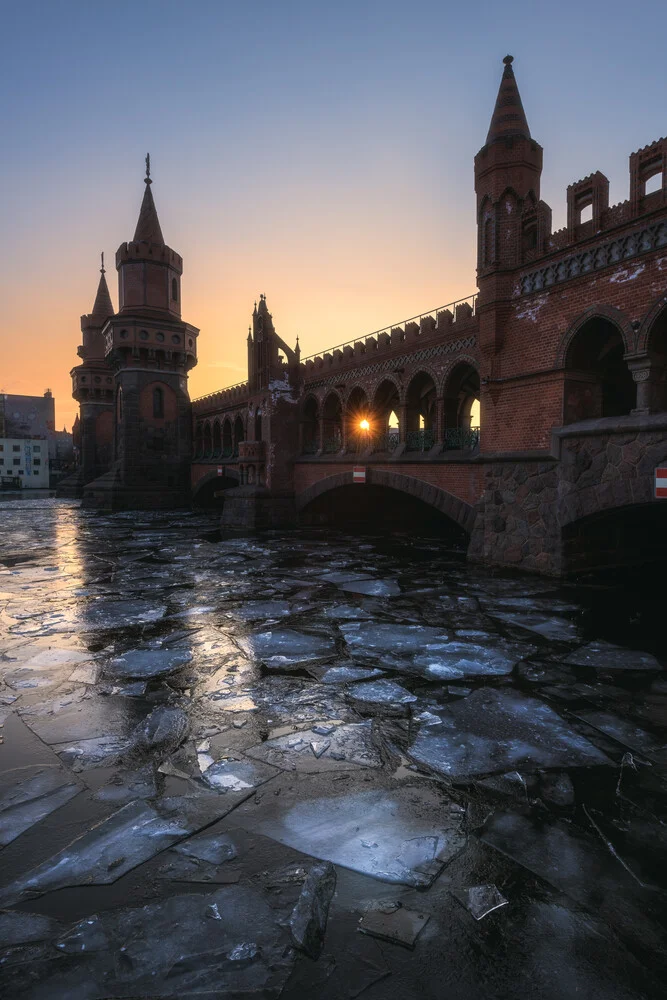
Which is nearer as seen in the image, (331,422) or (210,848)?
(210,848)

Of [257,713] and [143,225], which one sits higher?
[143,225]

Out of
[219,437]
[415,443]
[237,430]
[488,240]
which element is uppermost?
[488,240]

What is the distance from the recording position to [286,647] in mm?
6344

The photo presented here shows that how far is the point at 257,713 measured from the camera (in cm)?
455

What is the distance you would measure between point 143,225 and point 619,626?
40.1m

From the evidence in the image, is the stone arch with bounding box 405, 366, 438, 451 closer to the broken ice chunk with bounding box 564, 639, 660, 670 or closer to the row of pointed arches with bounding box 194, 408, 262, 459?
the broken ice chunk with bounding box 564, 639, 660, 670

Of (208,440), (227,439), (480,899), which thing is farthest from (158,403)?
(480,899)

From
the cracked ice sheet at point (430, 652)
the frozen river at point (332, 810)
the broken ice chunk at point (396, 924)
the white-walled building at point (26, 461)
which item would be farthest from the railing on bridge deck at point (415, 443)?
the white-walled building at point (26, 461)

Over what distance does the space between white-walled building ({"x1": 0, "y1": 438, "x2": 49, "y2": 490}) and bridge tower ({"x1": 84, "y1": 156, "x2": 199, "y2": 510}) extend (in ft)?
126

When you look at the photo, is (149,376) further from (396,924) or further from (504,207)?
(396,924)

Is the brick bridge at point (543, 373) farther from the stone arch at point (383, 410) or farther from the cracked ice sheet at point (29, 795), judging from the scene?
the cracked ice sheet at point (29, 795)

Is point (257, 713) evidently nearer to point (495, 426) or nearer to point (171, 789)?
point (171, 789)

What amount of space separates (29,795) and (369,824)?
6.80ft

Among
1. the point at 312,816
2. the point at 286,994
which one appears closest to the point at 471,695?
the point at 312,816
